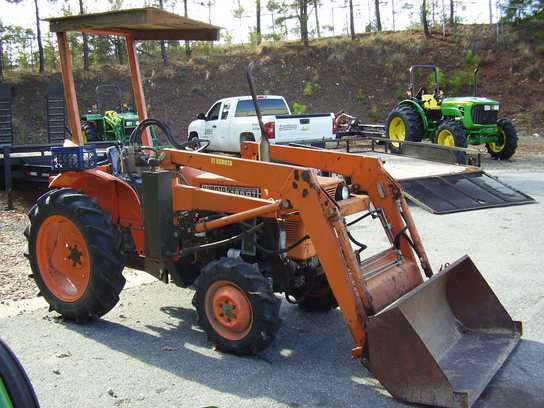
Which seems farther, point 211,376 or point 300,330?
point 300,330

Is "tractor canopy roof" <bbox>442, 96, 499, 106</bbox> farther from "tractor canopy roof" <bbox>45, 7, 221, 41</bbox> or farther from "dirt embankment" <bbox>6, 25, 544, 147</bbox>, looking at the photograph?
"tractor canopy roof" <bbox>45, 7, 221, 41</bbox>

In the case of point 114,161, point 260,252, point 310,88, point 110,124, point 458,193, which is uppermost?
point 310,88

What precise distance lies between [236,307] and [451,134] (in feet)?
39.5

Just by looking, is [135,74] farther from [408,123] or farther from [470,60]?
[470,60]

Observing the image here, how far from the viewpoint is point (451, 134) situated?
1512 cm

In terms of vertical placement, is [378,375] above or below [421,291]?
below

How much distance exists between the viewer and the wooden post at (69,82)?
5332 mm

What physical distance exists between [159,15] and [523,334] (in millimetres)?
3815

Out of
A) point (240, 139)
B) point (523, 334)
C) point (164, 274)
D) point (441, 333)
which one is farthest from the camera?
point (240, 139)

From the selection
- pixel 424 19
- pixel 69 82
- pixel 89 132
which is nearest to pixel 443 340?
pixel 69 82

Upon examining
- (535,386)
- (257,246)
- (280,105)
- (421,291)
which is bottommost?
(535,386)

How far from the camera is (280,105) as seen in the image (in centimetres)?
1650

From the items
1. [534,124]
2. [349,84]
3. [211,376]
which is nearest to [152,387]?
[211,376]

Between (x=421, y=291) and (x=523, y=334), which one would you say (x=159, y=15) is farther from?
(x=523, y=334)
